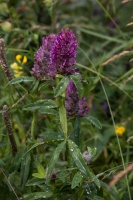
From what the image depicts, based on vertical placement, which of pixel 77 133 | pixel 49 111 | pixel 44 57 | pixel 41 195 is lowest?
pixel 41 195

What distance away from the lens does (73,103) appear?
1.70 meters

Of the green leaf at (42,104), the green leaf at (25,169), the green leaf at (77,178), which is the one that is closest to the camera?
the green leaf at (77,178)

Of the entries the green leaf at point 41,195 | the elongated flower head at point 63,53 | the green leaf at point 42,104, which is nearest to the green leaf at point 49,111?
the green leaf at point 42,104

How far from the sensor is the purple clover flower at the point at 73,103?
5.51 ft

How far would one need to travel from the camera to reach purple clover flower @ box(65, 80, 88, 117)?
168 cm

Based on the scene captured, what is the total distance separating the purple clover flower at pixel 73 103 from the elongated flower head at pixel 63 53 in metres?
0.08

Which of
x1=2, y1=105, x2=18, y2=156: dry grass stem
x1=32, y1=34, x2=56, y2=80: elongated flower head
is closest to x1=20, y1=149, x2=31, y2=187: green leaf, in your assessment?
x1=2, y1=105, x2=18, y2=156: dry grass stem

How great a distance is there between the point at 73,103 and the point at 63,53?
0.21m

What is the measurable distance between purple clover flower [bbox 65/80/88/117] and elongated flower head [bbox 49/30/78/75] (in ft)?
0.25

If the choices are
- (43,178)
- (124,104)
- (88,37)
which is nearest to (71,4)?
(88,37)

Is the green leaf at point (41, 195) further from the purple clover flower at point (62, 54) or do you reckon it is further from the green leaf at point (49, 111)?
the purple clover flower at point (62, 54)

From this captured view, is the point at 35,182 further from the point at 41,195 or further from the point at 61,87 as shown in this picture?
the point at 61,87

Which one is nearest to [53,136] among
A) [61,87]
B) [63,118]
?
[63,118]

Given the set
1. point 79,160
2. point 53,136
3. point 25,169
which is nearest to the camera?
point 79,160
